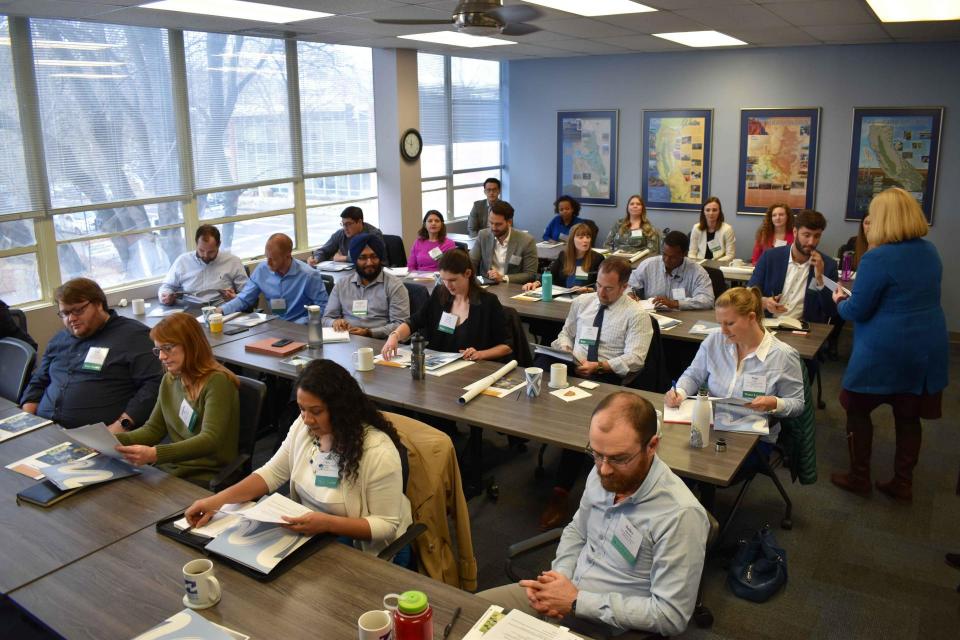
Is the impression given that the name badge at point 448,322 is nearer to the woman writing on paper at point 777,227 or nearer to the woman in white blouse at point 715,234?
the woman writing on paper at point 777,227

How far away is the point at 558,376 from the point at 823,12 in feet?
13.2

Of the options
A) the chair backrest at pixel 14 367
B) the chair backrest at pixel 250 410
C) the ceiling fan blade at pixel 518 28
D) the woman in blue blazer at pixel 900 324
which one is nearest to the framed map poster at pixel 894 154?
the woman in blue blazer at pixel 900 324

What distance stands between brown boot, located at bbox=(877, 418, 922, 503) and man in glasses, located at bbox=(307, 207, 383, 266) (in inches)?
203

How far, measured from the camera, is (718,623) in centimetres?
322

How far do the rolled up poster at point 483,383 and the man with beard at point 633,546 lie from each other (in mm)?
1421

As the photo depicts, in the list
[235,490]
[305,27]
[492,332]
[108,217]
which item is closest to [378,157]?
[305,27]

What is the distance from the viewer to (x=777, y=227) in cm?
727

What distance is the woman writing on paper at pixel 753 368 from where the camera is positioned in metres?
3.51

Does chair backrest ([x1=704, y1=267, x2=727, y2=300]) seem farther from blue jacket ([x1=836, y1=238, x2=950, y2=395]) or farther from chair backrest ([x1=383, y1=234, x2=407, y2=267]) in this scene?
chair backrest ([x1=383, y1=234, x2=407, y2=267])

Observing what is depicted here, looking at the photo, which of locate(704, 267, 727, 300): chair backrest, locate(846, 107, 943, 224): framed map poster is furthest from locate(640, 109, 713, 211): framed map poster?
locate(704, 267, 727, 300): chair backrest

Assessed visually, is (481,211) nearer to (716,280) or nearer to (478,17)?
(716,280)

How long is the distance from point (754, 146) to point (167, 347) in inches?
293

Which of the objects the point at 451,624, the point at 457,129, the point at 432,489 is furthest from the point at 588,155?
the point at 451,624

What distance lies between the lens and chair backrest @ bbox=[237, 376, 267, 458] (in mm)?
3420
